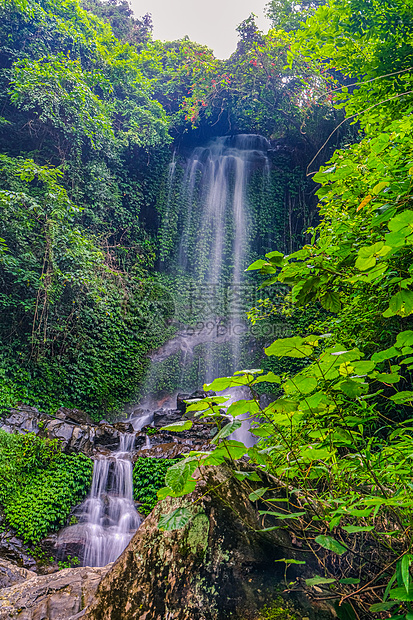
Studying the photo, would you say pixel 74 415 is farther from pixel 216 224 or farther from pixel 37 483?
pixel 216 224

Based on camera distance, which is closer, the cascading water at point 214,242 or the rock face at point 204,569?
the rock face at point 204,569

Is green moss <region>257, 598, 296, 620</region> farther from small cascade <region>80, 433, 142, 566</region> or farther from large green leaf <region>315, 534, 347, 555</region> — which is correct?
small cascade <region>80, 433, 142, 566</region>

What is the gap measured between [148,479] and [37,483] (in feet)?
5.44

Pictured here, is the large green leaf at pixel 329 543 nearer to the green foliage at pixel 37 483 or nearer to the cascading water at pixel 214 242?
the green foliage at pixel 37 483

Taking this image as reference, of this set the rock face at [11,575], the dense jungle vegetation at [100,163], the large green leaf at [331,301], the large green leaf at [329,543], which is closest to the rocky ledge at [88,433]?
the dense jungle vegetation at [100,163]

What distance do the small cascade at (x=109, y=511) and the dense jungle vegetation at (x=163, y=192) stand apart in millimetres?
770

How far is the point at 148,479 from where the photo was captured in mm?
5348

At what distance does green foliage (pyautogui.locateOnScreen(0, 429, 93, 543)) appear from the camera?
4.33 m

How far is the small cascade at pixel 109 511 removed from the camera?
4410 millimetres

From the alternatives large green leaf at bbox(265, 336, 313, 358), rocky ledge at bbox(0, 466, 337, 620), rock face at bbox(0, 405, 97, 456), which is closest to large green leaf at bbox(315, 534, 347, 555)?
rocky ledge at bbox(0, 466, 337, 620)

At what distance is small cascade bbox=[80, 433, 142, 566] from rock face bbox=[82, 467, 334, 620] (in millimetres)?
4086

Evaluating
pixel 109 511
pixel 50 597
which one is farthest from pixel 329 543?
pixel 109 511

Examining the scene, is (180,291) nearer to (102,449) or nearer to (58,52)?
(102,449)

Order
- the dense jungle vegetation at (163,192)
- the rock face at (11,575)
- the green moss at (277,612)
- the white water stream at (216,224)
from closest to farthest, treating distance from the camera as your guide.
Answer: the green moss at (277,612), the dense jungle vegetation at (163,192), the rock face at (11,575), the white water stream at (216,224)
